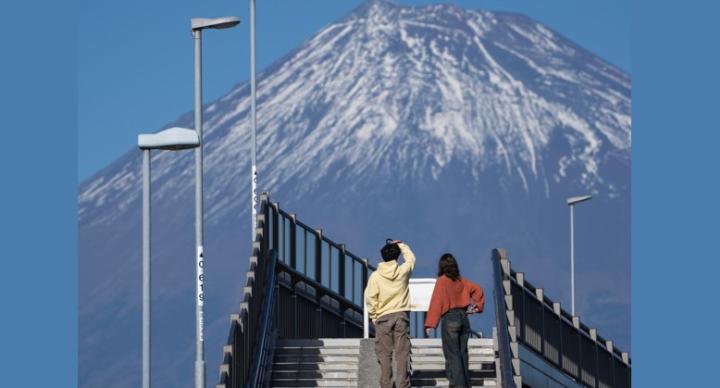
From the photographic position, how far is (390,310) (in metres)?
24.2

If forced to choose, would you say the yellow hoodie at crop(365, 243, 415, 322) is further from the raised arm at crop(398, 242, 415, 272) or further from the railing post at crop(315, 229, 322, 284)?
the railing post at crop(315, 229, 322, 284)

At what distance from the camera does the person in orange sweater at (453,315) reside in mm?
23766

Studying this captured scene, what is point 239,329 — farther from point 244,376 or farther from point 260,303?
point 260,303

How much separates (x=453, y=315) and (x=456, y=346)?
37 cm

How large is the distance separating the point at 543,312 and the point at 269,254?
14.1 ft

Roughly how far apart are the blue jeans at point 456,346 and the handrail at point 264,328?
2592mm

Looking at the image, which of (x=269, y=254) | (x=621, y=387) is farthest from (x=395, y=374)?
(x=621, y=387)

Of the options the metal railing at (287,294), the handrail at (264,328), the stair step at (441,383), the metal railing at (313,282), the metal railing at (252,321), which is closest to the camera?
the metal railing at (252,321)

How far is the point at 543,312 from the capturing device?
106 ft

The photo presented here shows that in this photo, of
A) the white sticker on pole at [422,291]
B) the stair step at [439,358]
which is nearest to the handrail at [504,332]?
the stair step at [439,358]

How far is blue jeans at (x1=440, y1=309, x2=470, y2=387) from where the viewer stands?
935 inches

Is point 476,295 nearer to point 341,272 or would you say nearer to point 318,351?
point 318,351

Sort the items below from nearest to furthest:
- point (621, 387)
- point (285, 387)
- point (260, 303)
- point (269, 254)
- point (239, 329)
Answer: point (239, 329) → point (285, 387) → point (260, 303) → point (269, 254) → point (621, 387)

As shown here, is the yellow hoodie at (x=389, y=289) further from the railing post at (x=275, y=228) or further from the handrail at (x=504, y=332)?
the railing post at (x=275, y=228)
